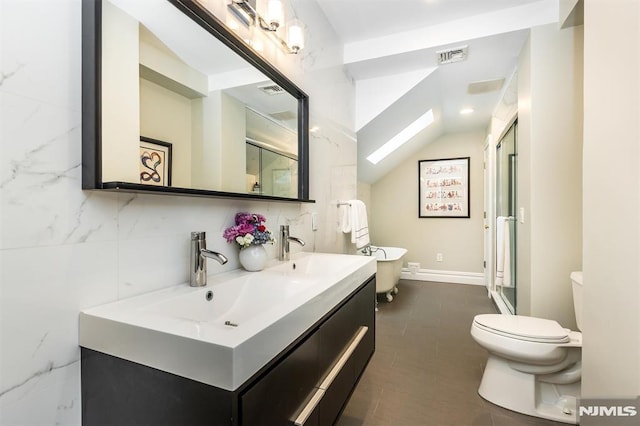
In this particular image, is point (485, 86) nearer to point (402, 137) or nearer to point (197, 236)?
point (402, 137)

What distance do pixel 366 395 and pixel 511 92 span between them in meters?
2.74

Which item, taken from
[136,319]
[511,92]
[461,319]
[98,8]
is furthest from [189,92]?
[461,319]

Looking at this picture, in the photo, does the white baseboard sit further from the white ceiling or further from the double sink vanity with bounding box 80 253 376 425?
the double sink vanity with bounding box 80 253 376 425

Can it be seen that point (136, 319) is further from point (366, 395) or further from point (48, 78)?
point (366, 395)

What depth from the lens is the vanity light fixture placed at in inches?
52.6

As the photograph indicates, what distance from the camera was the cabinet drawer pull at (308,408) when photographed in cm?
79

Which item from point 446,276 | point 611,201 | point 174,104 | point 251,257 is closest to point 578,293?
point 611,201

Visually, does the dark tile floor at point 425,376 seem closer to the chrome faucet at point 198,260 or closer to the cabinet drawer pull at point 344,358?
the cabinet drawer pull at point 344,358

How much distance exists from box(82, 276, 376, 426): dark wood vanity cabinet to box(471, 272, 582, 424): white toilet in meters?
1.12

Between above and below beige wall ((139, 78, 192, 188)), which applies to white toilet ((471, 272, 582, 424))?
below

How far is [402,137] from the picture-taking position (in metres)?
3.79

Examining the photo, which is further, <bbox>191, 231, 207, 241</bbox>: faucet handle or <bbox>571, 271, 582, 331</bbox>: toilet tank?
<bbox>571, 271, 582, 331</bbox>: toilet tank

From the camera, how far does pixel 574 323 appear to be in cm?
194

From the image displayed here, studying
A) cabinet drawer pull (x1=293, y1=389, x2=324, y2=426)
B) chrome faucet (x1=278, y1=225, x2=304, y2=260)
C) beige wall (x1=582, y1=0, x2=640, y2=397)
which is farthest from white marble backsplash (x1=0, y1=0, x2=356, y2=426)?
beige wall (x1=582, y1=0, x2=640, y2=397)
